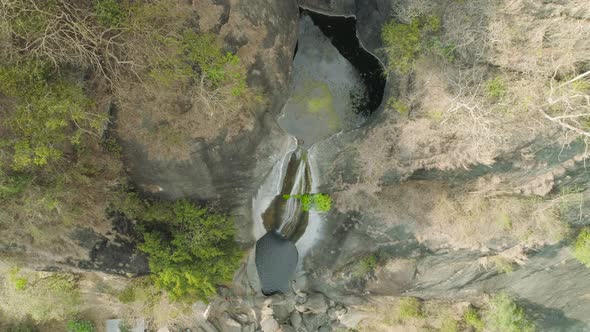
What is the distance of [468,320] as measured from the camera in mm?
13062

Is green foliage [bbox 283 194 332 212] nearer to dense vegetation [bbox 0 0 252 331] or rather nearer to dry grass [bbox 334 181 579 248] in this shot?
dry grass [bbox 334 181 579 248]

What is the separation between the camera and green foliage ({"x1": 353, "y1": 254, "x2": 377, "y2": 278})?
42.5ft

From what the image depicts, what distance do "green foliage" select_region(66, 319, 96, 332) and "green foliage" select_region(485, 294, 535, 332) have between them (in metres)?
14.4

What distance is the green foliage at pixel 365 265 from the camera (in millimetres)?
12961

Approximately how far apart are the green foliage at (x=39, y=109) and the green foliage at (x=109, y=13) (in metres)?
1.56

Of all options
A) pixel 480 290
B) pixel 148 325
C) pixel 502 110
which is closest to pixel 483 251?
pixel 480 290

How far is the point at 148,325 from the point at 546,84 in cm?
1519

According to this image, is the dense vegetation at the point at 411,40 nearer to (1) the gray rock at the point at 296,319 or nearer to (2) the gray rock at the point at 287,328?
(1) the gray rock at the point at 296,319

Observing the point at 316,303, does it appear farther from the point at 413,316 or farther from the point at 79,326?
the point at 79,326

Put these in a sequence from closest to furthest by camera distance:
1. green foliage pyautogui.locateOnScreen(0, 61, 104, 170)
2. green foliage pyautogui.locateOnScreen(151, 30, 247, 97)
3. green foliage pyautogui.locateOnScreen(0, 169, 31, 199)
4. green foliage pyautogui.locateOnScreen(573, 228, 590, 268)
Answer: green foliage pyautogui.locateOnScreen(0, 61, 104, 170), green foliage pyautogui.locateOnScreen(0, 169, 31, 199), green foliage pyautogui.locateOnScreen(151, 30, 247, 97), green foliage pyautogui.locateOnScreen(573, 228, 590, 268)

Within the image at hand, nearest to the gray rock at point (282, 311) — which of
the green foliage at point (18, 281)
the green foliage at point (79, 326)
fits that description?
the green foliage at point (79, 326)

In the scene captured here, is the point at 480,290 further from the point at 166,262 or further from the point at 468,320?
the point at 166,262

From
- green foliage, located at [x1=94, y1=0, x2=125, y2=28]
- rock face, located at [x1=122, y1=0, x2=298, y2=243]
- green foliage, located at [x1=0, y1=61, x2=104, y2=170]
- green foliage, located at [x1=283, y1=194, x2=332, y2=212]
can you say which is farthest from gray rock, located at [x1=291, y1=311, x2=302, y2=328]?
green foliage, located at [x1=94, y1=0, x2=125, y2=28]

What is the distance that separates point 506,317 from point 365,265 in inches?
193
